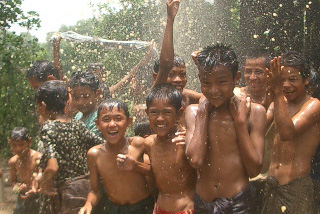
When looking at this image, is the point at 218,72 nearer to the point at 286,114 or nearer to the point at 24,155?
the point at 286,114

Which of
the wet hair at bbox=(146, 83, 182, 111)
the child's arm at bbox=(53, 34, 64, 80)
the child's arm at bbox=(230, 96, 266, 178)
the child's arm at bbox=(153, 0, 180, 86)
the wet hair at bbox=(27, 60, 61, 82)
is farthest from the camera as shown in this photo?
the child's arm at bbox=(53, 34, 64, 80)

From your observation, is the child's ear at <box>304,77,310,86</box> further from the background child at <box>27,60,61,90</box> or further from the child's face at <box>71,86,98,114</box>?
the background child at <box>27,60,61,90</box>

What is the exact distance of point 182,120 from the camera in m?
3.69

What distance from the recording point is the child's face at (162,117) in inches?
125

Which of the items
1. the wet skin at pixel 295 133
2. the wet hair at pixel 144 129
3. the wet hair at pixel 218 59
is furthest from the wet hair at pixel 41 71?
the wet skin at pixel 295 133

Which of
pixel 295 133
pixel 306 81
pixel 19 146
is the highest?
pixel 306 81

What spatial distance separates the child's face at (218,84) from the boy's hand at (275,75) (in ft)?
1.00

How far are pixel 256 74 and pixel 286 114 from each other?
43.0 inches

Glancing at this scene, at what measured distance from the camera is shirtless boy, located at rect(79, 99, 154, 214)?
11.2 ft

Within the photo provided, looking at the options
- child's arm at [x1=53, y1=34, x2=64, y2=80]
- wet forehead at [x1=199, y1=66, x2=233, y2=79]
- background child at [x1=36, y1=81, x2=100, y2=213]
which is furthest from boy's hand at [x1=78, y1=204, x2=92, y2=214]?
child's arm at [x1=53, y1=34, x2=64, y2=80]

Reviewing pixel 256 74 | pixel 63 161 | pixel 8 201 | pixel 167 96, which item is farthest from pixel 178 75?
pixel 8 201

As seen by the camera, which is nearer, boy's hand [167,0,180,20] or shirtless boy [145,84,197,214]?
shirtless boy [145,84,197,214]

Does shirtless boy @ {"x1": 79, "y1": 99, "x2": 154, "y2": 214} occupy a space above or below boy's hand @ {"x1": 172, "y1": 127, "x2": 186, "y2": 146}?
below

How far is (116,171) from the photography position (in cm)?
346
